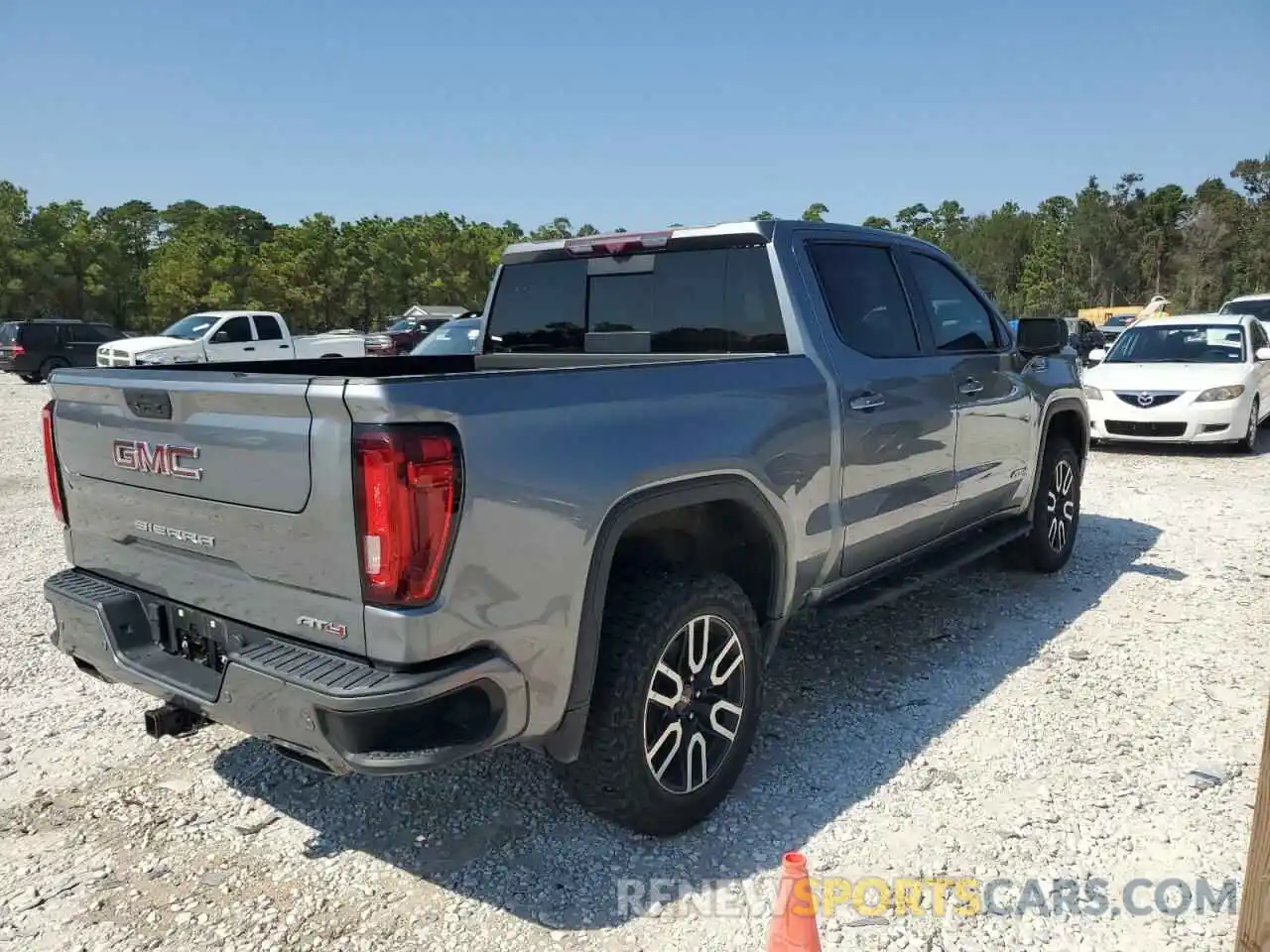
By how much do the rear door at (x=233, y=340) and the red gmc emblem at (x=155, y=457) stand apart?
1765cm

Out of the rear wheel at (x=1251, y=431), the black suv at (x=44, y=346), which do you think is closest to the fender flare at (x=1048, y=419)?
the rear wheel at (x=1251, y=431)

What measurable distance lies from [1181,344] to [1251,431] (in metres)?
1.45

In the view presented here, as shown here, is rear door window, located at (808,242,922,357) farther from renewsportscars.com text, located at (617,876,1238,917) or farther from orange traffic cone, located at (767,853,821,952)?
orange traffic cone, located at (767,853,821,952)

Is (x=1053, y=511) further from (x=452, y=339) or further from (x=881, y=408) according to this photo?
(x=452, y=339)

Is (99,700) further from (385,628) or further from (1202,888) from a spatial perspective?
(1202,888)

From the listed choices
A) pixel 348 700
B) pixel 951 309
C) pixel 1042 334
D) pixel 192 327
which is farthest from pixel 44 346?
pixel 348 700

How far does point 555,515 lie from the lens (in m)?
2.44

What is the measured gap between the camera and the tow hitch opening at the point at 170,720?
111 inches

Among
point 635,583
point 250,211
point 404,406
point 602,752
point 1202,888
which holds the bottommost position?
point 1202,888

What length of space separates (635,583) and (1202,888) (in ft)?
6.24

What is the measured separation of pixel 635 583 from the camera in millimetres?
2910

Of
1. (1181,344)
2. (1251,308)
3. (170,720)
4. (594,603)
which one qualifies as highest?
(1251,308)

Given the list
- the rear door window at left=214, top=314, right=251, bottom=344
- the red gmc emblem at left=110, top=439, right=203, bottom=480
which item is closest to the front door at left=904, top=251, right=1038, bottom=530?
the red gmc emblem at left=110, top=439, right=203, bottom=480

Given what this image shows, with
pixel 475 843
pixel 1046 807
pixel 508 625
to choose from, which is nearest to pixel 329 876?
pixel 475 843
